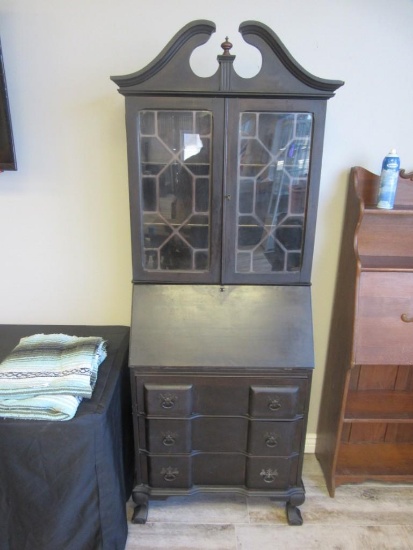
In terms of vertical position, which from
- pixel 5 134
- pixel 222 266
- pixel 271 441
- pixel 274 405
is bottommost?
pixel 271 441

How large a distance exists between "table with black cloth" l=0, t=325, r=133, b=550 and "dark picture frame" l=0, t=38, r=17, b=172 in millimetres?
966

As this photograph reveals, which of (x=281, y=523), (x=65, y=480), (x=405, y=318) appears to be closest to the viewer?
(x=65, y=480)

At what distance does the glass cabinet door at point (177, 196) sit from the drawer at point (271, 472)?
0.81 metres

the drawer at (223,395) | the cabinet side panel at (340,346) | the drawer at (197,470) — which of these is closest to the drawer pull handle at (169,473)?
the drawer at (197,470)

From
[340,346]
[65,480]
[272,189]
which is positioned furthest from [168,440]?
[272,189]

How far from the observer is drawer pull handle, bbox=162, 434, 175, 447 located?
150 cm

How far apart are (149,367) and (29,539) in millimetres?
698

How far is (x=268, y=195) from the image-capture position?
1.40 meters

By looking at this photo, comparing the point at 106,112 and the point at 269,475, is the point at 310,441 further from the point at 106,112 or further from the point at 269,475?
the point at 106,112

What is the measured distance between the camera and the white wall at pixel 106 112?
1481mm

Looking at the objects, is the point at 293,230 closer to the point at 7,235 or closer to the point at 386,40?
the point at 386,40

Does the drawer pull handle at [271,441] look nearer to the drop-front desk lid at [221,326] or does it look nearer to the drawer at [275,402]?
the drawer at [275,402]

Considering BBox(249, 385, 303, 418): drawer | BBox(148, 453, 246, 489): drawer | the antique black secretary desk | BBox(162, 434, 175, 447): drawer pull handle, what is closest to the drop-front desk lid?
the antique black secretary desk

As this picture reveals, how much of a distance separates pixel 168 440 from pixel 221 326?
52 centimetres
